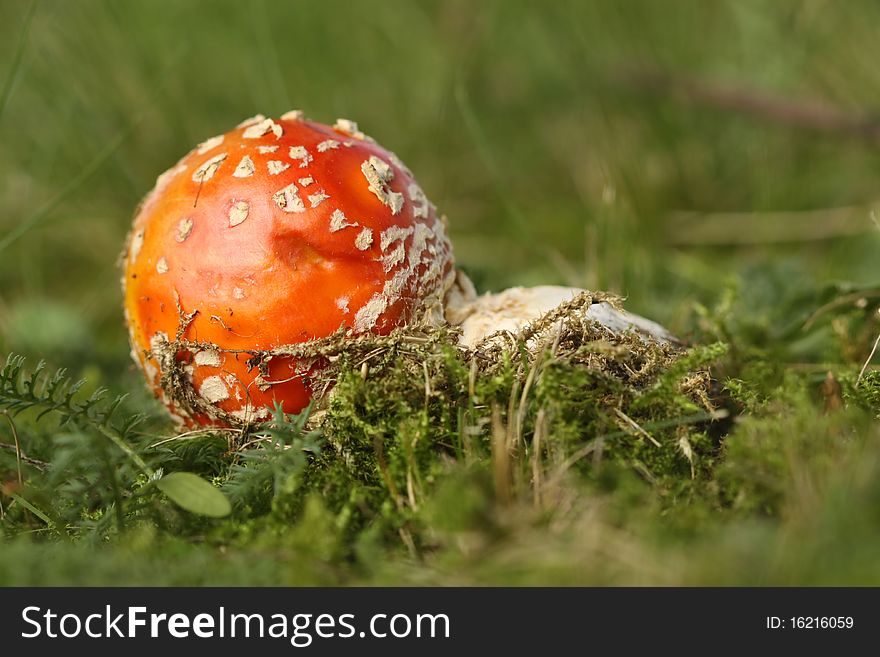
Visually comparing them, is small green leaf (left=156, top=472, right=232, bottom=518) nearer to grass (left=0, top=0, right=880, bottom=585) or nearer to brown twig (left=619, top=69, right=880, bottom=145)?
grass (left=0, top=0, right=880, bottom=585)

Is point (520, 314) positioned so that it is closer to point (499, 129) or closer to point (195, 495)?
point (195, 495)

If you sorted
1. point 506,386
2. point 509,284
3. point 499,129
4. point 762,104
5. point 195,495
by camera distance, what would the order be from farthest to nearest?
1. point 499,129
2. point 762,104
3. point 509,284
4. point 506,386
5. point 195,495

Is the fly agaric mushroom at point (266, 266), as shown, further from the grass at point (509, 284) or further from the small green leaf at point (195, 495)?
A: the small green leaf at point (195, 495)

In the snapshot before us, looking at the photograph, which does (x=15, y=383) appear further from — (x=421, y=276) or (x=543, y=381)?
(x=543, y=381)

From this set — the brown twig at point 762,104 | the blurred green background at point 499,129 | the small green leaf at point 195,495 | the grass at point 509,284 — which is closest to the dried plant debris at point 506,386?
the grass at point 509,284

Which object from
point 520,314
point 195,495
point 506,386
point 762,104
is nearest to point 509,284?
point 520,314
